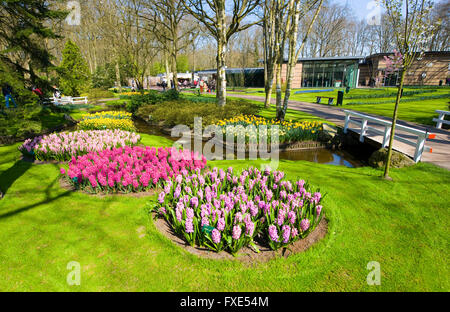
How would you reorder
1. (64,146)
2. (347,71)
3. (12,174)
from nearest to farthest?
1. (12,174)
2. (64,146)
3. (347,71)

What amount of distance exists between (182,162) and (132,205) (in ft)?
5.32

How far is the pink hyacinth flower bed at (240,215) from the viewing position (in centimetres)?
Result: 379

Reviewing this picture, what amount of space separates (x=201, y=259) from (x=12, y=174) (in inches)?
283

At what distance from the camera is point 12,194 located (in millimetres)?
6133

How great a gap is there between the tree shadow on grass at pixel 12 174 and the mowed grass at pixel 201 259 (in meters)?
0.45

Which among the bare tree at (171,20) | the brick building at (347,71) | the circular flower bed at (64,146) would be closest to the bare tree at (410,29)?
the circular flower bed at (64,146)

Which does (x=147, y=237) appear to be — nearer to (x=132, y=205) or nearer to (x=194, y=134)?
(x=132, y=205)

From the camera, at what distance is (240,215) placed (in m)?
3.83

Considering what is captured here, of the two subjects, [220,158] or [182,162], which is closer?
[182,162]

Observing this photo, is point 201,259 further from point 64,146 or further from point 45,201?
point 64,146

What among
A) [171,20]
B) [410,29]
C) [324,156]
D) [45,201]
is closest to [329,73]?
[171,20]

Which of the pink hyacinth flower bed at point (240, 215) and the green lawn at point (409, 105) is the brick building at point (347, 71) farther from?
the pink hyacinth flower bed at point (240, 215)

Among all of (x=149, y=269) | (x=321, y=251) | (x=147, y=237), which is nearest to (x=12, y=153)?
(x=147, y=237)

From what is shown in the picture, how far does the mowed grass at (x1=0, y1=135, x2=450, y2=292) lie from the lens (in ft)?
11.2
